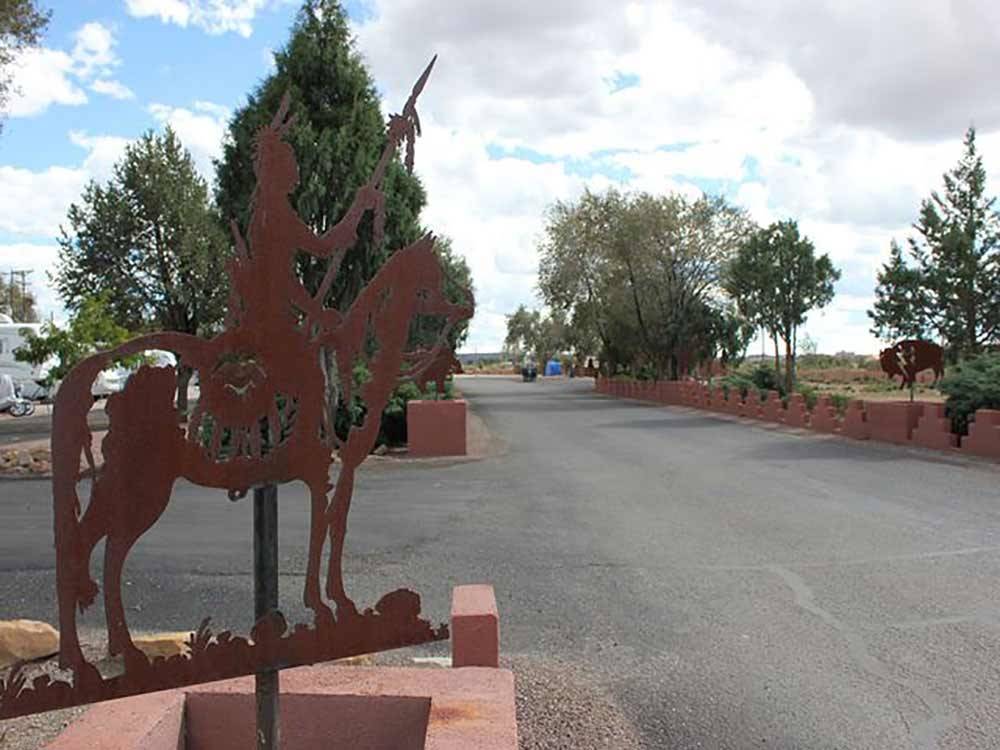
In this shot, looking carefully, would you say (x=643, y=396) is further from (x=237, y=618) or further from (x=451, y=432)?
(x=237, y=618)

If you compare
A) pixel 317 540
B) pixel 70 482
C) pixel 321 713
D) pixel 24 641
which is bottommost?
pixel 24 641

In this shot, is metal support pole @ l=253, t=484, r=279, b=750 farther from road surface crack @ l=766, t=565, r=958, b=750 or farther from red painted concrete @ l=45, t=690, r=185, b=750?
road surface crack @ l=766, t=565, r=958, b=750

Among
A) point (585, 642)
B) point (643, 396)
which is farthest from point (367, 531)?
point (643, 396)

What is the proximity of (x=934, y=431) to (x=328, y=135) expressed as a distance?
509 inches

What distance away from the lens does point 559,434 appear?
22.9 meters

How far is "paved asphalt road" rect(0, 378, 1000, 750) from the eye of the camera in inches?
188

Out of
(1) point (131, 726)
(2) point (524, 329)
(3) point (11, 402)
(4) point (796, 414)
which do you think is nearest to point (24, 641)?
(1) point (131, 726)

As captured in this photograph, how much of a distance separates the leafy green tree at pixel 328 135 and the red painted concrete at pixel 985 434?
11.3 m

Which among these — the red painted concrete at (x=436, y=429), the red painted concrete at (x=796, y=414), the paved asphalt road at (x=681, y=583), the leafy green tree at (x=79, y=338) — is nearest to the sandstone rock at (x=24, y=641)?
the paved asphalt road at (x=681, y=583)

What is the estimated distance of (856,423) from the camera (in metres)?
20.9

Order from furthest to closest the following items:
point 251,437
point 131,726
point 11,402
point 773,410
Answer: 1. point 11,402
2. point 773,410
3. point 131,726
4. point 251,437

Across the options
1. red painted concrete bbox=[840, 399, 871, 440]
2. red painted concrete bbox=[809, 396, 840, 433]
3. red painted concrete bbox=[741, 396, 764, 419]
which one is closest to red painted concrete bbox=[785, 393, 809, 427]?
red painted concrete bbox=[809, 396, 840, 433]

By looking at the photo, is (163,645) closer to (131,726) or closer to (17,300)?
(131,726)

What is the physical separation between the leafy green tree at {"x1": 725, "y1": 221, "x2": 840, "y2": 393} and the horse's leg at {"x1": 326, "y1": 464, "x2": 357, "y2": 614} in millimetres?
31335
